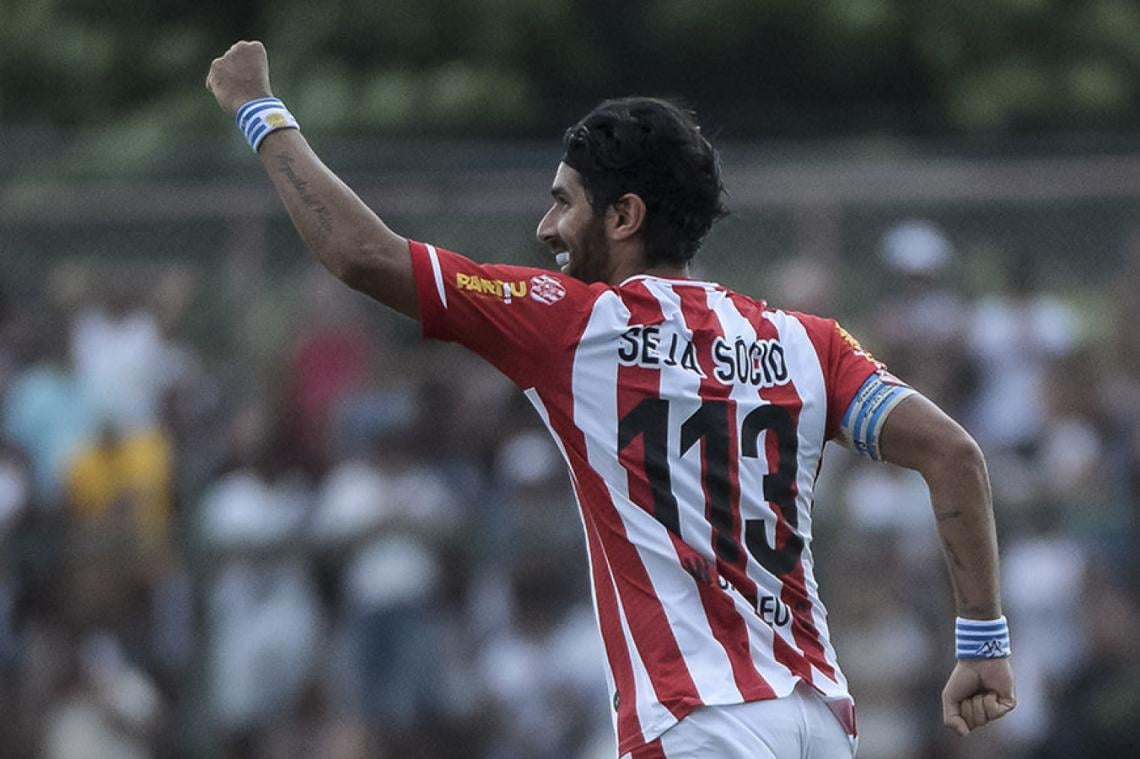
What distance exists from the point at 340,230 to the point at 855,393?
133 centimetres

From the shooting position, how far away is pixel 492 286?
4.65 meters

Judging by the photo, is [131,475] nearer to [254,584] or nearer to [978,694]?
[254,584]

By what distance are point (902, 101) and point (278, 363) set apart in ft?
27.5

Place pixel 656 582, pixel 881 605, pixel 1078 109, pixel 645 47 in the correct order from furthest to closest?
1. pixel 645 47
2. pixel 1078 109
3. pixel 881 605
4. pixel 656 582

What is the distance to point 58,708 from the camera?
11.0 metres

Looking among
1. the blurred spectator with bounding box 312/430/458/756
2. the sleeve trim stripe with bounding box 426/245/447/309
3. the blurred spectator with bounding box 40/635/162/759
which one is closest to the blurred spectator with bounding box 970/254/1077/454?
the blurred spectator with bounding box 312/430/458/756

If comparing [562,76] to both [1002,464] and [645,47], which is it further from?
[1002,464]

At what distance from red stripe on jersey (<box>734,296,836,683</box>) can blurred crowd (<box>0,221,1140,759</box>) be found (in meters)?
5.72

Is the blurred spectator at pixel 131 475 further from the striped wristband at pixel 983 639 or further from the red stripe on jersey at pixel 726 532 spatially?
the striped wristband at pixel 983 639

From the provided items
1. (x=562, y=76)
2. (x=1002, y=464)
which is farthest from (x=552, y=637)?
(x=562, y=76)

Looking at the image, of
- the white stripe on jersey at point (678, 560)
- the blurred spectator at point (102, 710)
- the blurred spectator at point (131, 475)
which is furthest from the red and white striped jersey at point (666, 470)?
the blurred spectator at point (102, 710)

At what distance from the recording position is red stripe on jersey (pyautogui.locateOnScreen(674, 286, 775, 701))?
4590 mm

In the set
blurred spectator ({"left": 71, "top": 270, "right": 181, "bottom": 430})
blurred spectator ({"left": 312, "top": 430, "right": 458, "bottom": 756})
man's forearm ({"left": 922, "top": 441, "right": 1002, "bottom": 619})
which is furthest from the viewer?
blurred spectator ({"left": 71, "top": 270, "right": 181, "bottom": 430})

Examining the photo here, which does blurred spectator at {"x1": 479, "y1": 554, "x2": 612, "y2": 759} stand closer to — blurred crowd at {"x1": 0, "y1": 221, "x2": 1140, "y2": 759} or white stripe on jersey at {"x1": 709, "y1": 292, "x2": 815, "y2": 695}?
blurred crowd at {"x1": 0, "y1": 221, "x2": 1140, "y2": 759}
